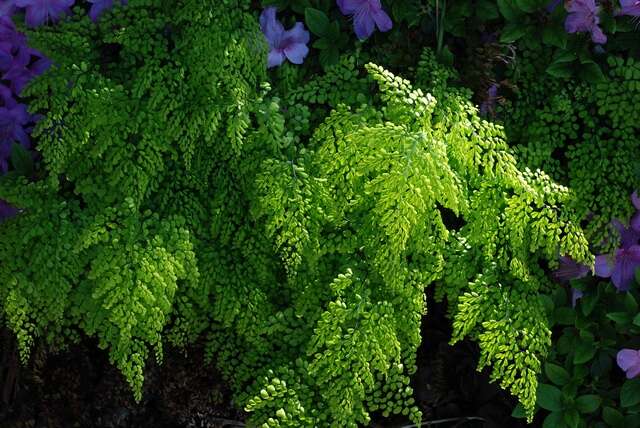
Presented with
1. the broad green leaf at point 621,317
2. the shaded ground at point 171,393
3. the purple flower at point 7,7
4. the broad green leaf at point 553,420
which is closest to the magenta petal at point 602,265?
the broad green leaf at point 621,317

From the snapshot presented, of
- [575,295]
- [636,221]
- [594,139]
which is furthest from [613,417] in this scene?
[594,139]

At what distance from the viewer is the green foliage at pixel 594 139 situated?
226 centimetres

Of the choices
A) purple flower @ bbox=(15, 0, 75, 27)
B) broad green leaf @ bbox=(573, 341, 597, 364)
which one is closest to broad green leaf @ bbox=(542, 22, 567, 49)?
broad green leaf @ bbox=(573, 341, 597, 364)

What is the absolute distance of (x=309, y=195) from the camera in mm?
2066

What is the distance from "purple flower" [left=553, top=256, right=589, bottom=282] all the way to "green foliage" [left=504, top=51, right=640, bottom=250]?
10 centimetres

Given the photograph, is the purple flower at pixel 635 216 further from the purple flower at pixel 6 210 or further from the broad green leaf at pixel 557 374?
the purple flower at pixel 6 210

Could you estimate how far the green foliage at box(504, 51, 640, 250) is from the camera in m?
2.26

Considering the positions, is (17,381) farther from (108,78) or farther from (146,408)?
(108,78)

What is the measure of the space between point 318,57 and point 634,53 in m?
0.74

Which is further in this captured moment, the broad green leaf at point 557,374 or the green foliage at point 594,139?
the broad green leaf at point 557,374

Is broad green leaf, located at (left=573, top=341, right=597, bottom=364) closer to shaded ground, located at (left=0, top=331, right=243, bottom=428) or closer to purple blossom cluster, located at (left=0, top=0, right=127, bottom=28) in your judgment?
shaded ground, located at (left=0, top=331, right=243, bottom=428)

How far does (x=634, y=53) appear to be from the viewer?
2.35 meters

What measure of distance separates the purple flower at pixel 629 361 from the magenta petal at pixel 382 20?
94 centimetres

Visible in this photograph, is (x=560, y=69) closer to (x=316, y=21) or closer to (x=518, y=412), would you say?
(x=316, y=21)
